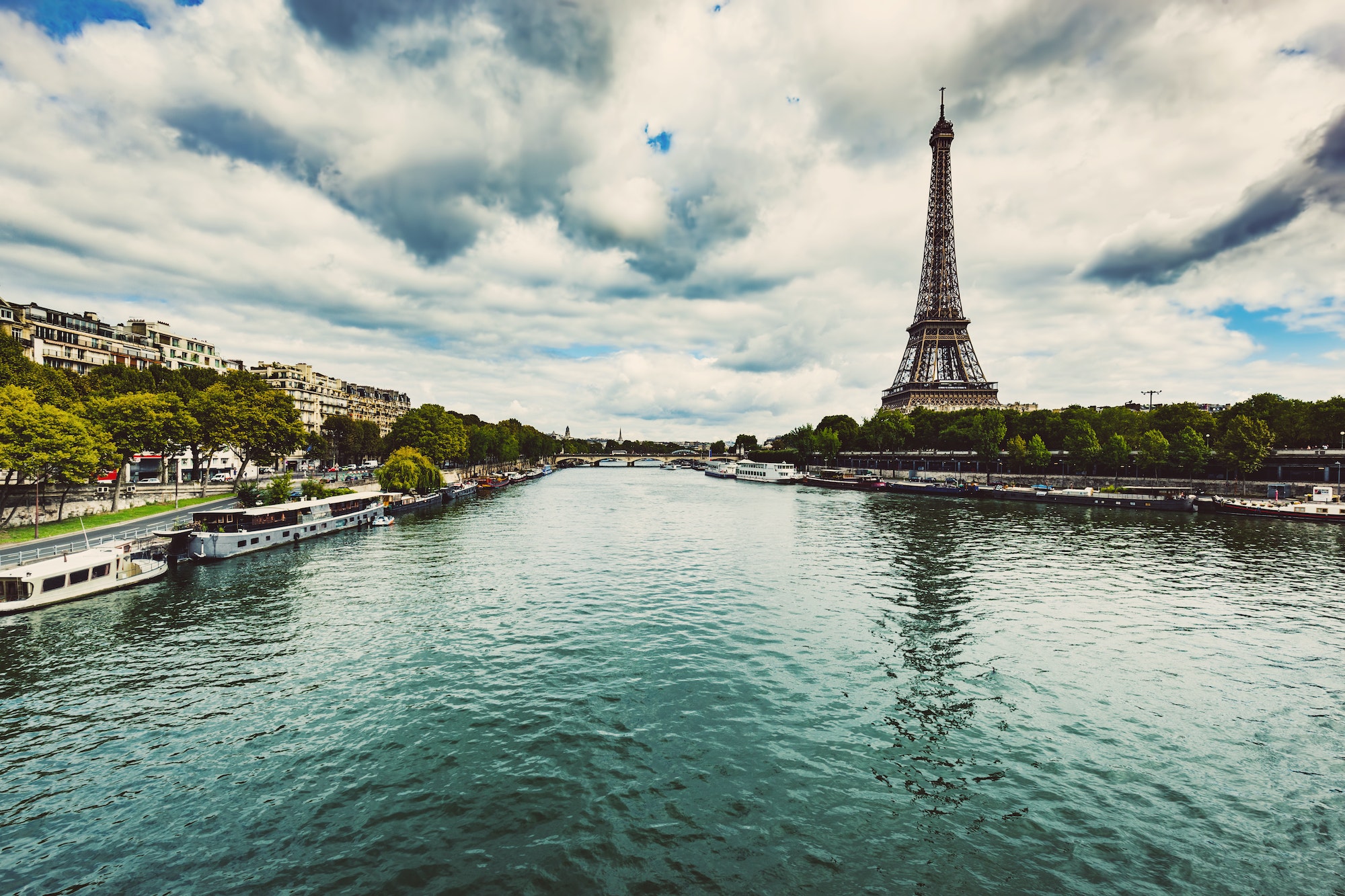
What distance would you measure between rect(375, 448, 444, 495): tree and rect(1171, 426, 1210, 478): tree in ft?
490

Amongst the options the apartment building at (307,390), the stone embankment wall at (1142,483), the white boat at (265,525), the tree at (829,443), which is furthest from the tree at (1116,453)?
the apartment building at (307,390)

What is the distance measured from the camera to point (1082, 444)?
125 metres

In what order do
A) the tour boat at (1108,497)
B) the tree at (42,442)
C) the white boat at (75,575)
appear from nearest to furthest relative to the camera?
the white boat at (75,575) → the tree at (42,442) → the tour boat at (1108,497)

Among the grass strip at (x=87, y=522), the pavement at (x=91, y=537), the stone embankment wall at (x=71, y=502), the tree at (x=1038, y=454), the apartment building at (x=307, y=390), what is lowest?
the pavement at (x=91, y=537)

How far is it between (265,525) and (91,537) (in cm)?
1295

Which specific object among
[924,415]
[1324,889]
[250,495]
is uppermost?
[924,415]

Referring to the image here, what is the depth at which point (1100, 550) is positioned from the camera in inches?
2375

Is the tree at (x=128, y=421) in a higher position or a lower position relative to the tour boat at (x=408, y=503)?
higher

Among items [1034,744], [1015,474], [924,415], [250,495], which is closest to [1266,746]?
[1034,744]

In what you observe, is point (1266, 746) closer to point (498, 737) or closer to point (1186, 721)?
point (1186, 721)

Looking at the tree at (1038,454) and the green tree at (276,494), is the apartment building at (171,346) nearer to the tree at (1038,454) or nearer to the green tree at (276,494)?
the green tree at (276,494)

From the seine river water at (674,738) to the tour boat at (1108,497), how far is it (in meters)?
60.7

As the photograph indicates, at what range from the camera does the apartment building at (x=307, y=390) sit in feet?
511

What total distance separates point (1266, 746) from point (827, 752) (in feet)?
56.5
